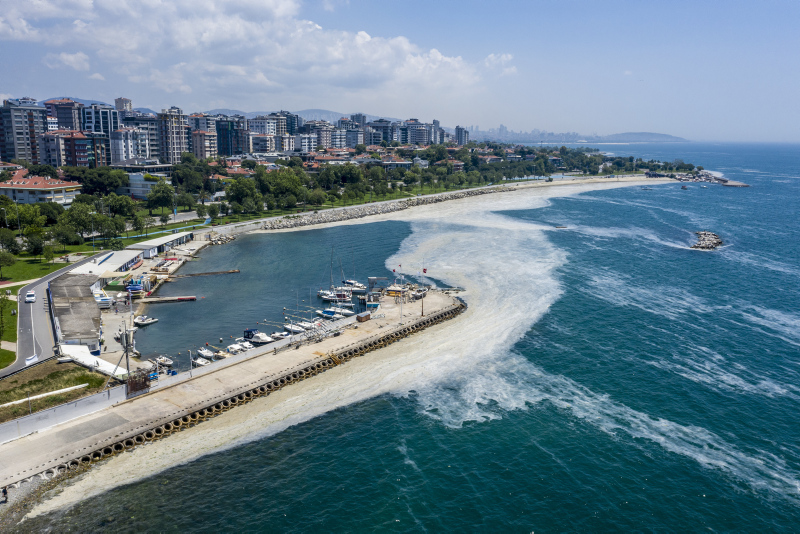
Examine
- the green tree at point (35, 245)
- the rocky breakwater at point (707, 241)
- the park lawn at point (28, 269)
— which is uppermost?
the green tree at point (35, 245)

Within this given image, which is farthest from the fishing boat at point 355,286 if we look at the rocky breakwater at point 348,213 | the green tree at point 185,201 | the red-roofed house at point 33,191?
the red-roofed house at point 33,191

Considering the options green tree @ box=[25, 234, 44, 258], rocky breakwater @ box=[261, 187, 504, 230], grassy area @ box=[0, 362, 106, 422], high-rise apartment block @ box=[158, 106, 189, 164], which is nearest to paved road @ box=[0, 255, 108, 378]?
grassy area @ box=[0, 362, 106, 422]

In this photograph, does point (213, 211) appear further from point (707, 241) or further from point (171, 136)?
point (707, 241)

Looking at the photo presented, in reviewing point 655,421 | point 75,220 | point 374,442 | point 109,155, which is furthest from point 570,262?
point 109,155

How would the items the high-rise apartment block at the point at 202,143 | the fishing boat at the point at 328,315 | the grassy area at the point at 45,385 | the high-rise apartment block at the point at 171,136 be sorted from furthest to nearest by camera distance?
1. the high-rise apartment block at the point at 202,143
2. the high-rise apartment block at the point at 171,136
3. the fishing boat at the point at 328,315
4. the grassy area at the point at 45,385

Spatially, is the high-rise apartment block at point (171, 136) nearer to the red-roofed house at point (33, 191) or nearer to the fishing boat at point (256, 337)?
the red-roofed house at point (33, 191)

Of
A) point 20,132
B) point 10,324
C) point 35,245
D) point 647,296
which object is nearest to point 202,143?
point 20,132
